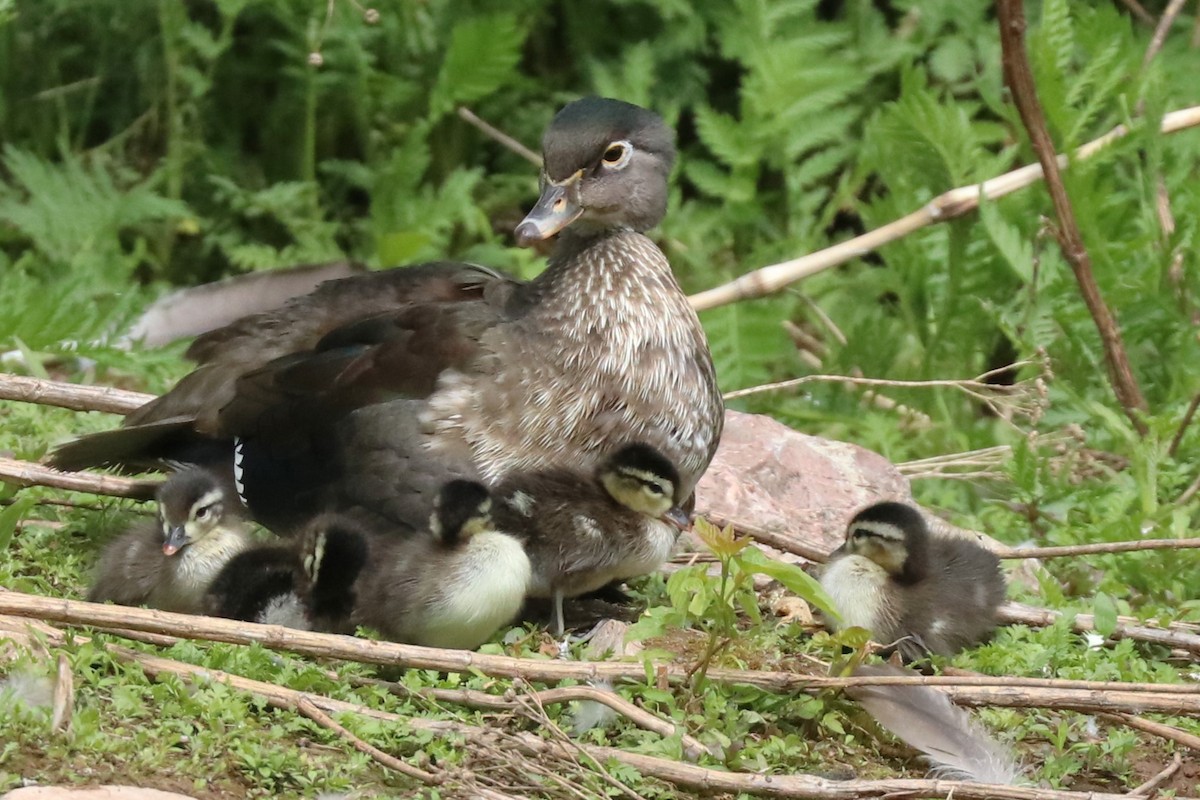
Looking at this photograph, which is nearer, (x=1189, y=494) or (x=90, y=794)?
(x=90, y=794)

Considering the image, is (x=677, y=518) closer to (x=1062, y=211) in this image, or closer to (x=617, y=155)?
(x=617, y=155)

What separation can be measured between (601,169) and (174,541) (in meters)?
1.44

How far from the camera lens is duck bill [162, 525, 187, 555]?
12.7ft

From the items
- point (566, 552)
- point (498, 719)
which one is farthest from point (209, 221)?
point (498, 719)

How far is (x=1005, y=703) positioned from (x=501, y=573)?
1110mm

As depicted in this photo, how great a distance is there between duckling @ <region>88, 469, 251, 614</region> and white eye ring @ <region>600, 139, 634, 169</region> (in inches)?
51.4

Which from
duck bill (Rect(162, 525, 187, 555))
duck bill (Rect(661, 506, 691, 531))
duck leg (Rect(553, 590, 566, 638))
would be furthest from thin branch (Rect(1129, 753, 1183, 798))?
duck bill (Rect(162, 525, 187, 555))

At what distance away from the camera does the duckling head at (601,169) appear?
429 cm

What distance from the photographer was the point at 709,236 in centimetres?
754

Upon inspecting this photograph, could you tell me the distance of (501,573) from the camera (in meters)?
3.69

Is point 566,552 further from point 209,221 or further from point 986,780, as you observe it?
point 209,221

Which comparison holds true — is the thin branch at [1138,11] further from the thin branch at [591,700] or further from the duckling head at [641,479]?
the thin branch at [591,700]

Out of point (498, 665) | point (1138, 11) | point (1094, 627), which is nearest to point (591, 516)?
point (498, 665)

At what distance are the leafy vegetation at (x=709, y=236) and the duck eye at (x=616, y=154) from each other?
1.11 metres
